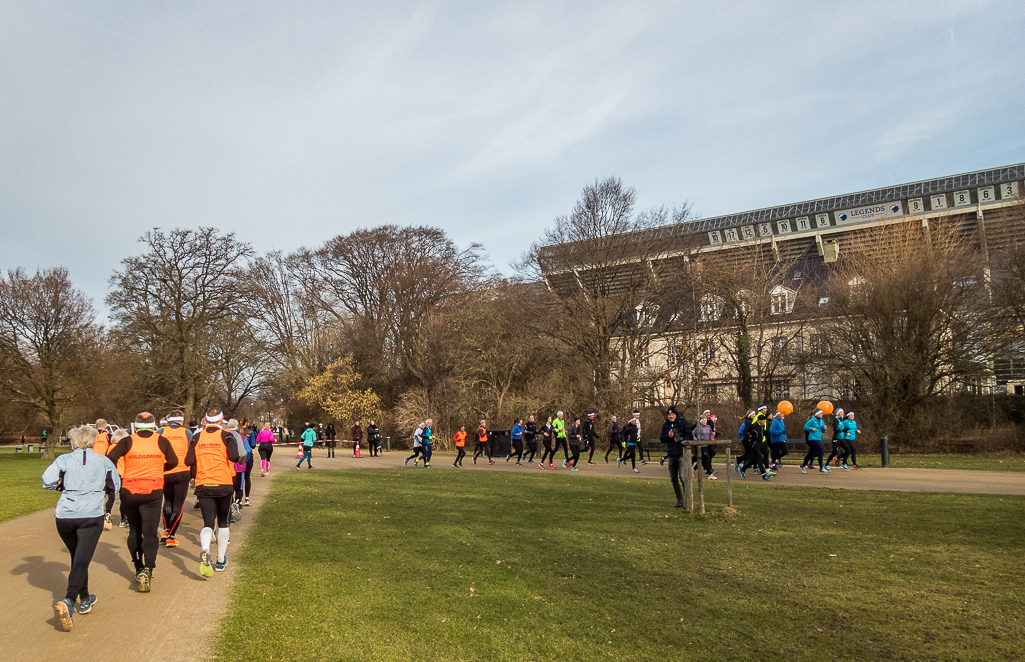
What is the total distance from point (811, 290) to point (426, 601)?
33.5 m

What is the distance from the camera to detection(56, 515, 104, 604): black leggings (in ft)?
21.4

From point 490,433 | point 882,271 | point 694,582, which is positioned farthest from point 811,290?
point 694,582

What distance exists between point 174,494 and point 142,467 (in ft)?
7.30

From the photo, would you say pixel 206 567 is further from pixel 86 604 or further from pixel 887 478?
pixel 887 478

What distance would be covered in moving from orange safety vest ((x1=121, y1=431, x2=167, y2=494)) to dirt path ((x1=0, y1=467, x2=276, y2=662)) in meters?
1.11

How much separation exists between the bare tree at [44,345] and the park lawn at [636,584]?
34141 mm

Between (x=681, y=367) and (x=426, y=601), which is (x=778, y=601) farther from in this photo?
(x=681, y=367)

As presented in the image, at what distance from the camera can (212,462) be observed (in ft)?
28.3

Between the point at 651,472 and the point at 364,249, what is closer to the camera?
the point at 651,472

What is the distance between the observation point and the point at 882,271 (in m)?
30.9

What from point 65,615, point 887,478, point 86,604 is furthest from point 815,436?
point 65,615

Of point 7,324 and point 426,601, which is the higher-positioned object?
point 7,324

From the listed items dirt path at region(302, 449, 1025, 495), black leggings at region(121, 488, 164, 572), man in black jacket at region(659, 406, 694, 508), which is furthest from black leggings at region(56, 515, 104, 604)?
dirt path at region(302, 449, 1025, 495)

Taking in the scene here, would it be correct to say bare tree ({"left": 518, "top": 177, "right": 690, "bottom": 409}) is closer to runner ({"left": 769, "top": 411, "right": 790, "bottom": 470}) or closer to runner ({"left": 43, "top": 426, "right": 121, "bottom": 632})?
runner ({"left": 769, "top": 411, "right": 790, "bottom": 470})
